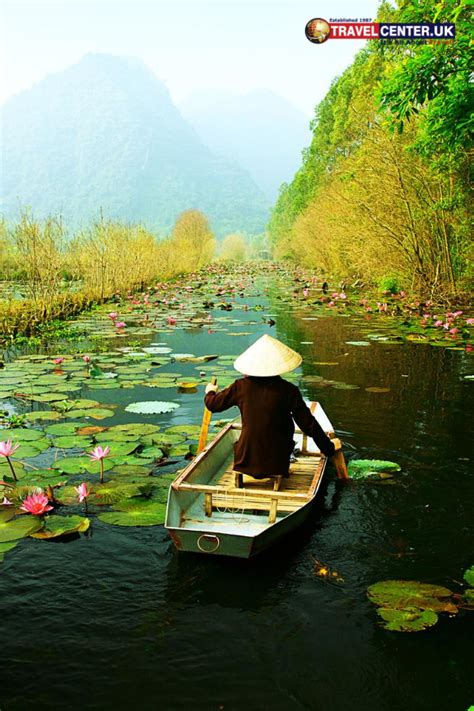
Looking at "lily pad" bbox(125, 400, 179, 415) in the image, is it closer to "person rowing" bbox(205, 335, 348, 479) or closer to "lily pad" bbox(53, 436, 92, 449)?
"lily pad" bbox(53, 436, 92, 449)

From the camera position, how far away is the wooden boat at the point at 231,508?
3158 mm

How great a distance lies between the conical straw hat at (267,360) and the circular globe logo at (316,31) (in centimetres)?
794

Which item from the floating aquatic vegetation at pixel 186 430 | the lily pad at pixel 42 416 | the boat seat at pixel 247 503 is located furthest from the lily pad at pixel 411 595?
the lily pad at pixel 42 416

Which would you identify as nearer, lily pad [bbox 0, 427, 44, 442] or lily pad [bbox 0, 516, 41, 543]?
lily pad [bbox 0, 516, 41, 543]

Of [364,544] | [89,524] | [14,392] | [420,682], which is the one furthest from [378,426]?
[14,392]

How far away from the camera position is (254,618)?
283 cm

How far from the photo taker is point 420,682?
2430mm

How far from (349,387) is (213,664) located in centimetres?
507

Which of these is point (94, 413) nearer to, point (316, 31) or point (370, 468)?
point (370, 468)

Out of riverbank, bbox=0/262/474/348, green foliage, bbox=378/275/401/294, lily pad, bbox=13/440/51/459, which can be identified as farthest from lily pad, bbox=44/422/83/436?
green foliage, bbox=378/275/401/294

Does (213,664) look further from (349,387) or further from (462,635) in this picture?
(349,387)

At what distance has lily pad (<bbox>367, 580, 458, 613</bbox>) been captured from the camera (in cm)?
287

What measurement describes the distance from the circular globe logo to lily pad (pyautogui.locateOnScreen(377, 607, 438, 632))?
372 inches

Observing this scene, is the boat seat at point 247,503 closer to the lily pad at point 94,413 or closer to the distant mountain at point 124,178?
the lily pad at point 94,413
